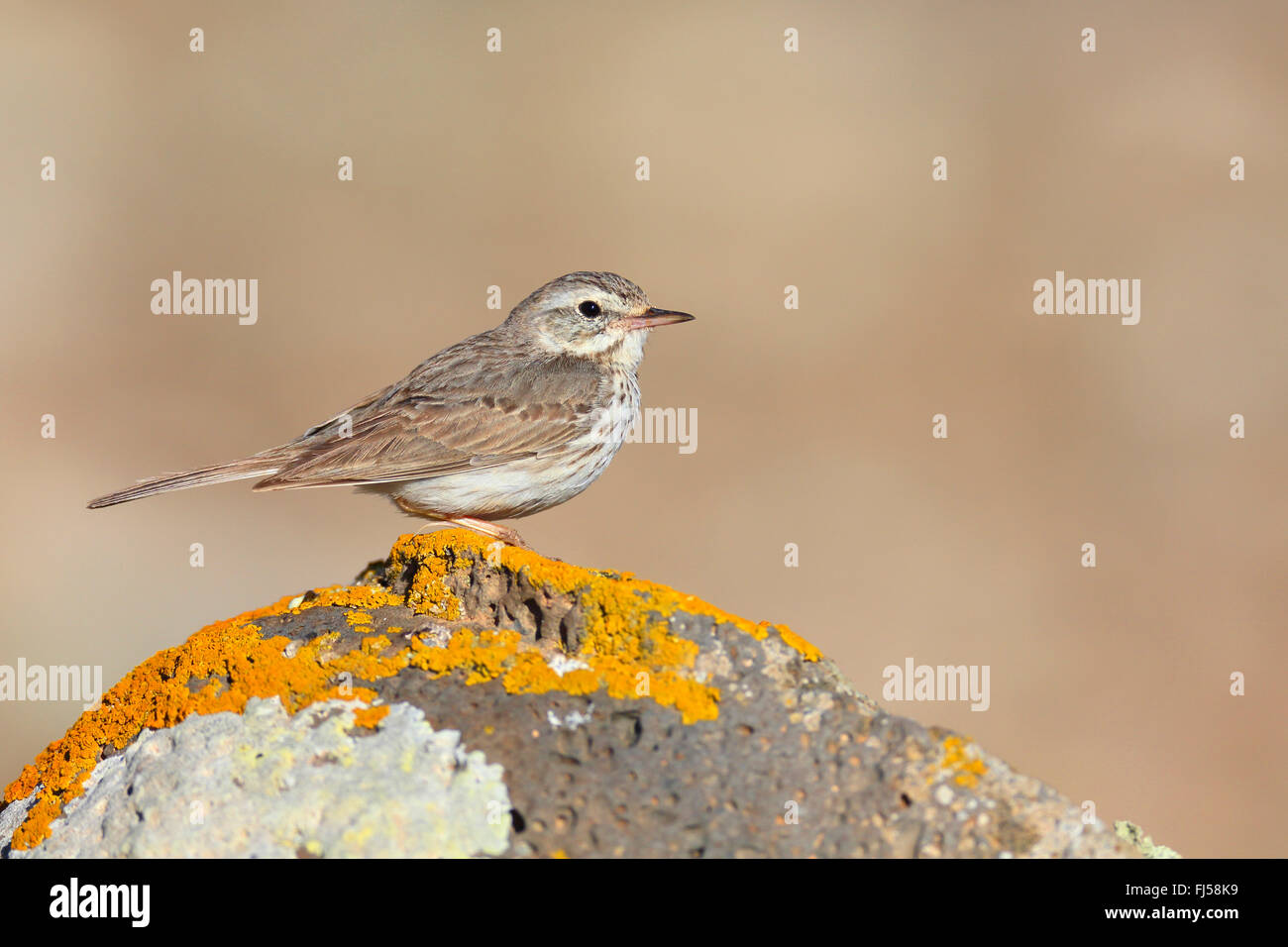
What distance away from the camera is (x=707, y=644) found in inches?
184

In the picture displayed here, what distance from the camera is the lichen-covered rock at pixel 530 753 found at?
3.94 m

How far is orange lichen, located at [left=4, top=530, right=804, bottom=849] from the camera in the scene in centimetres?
454

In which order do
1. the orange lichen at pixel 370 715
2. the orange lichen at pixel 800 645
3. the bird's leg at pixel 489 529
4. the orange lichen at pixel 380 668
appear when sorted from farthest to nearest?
the bird's leg at pixel 489 529 → the orange lichen at pixel 800 645 → the orange lichen at pixel 380 668 → the orange lichen at pixel 370 715

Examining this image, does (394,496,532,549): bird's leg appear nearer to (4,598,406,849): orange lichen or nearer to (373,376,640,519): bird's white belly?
(373,376,640,519): bird's white belly

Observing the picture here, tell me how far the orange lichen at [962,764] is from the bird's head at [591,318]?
455 centimetres

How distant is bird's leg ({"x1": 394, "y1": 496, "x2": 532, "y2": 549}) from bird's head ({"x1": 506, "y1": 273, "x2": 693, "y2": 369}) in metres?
1.49

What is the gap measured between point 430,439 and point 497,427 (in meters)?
0.43

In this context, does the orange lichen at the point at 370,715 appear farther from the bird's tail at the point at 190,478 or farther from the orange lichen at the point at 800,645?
the bird's tail at the point at 190,478

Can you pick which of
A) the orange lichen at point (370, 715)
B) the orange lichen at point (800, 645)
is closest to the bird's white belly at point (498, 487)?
the orange lichen at point (800, 645)

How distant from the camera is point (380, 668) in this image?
4.71 m

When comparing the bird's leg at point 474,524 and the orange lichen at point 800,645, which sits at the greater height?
the bird's leg at point 474,524

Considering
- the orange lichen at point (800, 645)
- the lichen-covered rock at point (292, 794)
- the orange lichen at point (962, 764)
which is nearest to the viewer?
the lichen-covered rock at point (292, 794)

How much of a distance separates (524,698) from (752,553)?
486 inches

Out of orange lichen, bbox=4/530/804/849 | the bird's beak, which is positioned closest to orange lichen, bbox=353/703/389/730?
orange lichen, bbox=4/530/804/849
